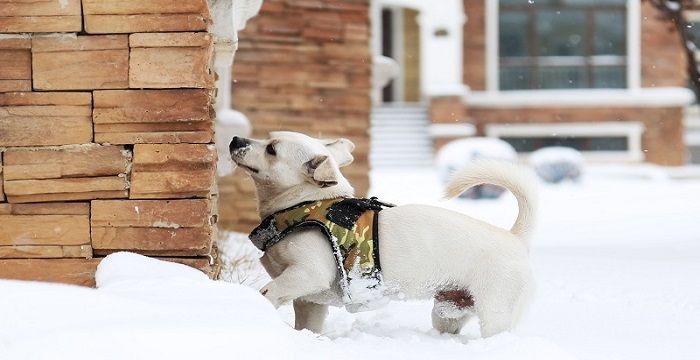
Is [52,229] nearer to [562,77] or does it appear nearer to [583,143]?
[583,143]

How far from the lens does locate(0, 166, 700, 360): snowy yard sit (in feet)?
9.50

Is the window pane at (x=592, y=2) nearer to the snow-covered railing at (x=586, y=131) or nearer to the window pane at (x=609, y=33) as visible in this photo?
the window pane at (x=609, y=33)

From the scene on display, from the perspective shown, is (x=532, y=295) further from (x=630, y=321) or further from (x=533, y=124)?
(x=533, y=124)

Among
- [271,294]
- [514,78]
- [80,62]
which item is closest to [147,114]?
[80,62]

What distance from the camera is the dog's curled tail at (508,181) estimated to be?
4141mm

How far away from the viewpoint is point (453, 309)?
411cm

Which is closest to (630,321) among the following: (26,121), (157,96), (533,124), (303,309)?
(303,309)

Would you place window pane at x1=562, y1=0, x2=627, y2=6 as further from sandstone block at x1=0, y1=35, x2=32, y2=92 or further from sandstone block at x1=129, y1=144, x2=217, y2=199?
sandstone block at x1=0, y1=35, x2=32, y2=92

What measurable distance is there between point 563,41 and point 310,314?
68.5ft

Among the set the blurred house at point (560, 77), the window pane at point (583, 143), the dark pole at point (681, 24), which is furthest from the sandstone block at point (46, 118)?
the window pane at point (583, 143)

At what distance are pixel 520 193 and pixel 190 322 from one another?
5.62 feet

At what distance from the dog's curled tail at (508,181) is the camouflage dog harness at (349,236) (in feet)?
1.35

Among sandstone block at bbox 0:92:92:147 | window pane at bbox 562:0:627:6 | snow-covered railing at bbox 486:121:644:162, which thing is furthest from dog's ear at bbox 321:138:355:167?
window pane at bbox 562:0:627:6

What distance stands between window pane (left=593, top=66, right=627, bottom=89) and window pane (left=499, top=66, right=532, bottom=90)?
1.62m
